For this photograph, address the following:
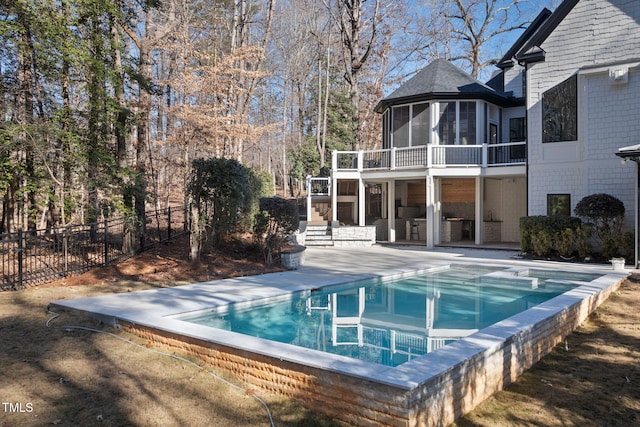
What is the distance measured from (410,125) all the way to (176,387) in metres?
16.5

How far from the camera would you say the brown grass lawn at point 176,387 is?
3.96 metres

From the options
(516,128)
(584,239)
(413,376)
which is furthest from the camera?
(516,128)

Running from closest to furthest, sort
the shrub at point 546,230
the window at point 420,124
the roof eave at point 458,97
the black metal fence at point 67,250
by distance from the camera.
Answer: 1. the black metal fence at point 67,250
2. the shrub at point 546,230
3. the roof eave at point 458,97
4. the window at point 420,124

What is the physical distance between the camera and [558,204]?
14.6 metres

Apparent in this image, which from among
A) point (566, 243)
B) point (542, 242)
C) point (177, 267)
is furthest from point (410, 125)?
point (177, 267)

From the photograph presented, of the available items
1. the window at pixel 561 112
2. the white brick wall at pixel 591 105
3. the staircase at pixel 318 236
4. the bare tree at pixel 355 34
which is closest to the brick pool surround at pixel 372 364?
the white brick wall at pixel 591 105

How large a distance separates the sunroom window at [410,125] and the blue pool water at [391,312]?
9057mm

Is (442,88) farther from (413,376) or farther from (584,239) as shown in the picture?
(413,376)

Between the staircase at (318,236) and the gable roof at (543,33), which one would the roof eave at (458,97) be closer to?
the gable roof at (543,33)

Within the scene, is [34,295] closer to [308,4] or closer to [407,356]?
[407,356]

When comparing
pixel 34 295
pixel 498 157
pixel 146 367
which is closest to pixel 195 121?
pixel 34 295

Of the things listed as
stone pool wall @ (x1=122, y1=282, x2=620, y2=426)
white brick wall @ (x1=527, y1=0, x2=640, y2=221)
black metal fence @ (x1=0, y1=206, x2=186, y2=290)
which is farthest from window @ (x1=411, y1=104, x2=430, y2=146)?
stone pool wall @ (x1=122, y1=282, x2=620, y2=426)

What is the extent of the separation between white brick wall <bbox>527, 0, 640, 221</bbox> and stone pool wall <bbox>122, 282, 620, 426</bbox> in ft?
30.7

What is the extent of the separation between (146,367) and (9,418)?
1.35 m
